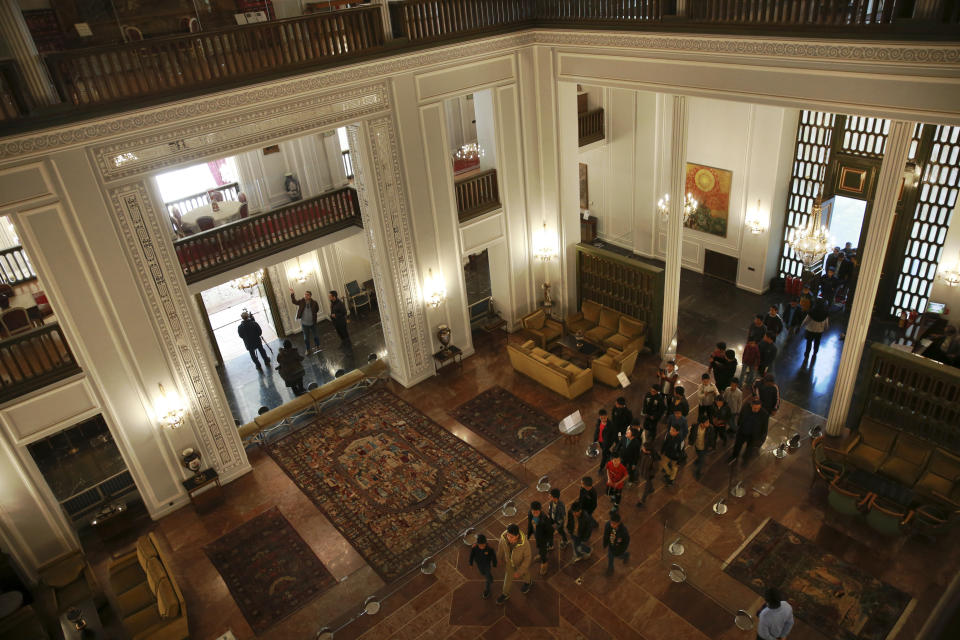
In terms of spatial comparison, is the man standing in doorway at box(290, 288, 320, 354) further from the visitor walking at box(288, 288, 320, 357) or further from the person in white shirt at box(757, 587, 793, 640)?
the person in white shirt at box(757, 587, 793, 640)

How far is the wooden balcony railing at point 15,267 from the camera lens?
11500 mm

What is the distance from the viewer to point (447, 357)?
13.8 meters

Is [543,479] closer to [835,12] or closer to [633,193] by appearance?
[835,12]

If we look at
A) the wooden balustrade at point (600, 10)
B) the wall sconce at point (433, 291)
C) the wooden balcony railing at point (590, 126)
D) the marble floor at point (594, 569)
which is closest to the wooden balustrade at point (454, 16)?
the wooden balustrade at point (600, 10)

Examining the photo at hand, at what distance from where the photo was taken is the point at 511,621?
875 cm

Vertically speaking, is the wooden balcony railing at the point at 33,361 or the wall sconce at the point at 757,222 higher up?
the wooden balcony railing at the point at 33,361

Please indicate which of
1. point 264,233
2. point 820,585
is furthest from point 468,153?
point 820,585

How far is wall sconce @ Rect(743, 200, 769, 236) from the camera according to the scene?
14.8m

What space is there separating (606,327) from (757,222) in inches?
167

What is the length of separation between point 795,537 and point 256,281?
12.0m

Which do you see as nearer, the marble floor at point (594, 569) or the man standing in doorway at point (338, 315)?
the marble floor at point (594, 569)

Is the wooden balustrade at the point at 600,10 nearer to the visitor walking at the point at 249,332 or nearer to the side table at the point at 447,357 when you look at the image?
the side table at the point at 447,357

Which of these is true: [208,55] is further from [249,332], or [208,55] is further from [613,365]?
[613,365]

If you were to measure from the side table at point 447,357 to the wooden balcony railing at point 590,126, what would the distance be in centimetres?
641
